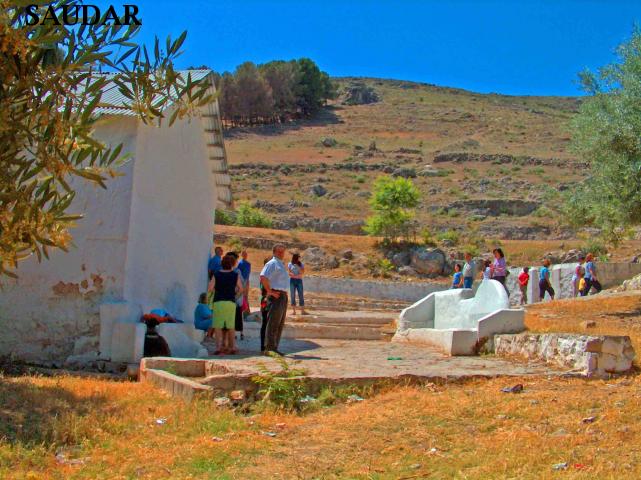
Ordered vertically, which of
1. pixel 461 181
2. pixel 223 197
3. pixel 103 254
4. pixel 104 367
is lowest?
pixel 104 367

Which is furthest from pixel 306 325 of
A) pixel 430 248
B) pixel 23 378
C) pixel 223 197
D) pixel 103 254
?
pixel 430 248

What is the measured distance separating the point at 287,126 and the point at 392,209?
5552cm

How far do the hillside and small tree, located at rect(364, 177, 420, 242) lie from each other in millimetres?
6472

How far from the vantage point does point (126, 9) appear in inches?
234

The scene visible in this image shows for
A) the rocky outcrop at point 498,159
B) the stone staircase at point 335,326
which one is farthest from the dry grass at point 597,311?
the rocky outcrop at point 498,159

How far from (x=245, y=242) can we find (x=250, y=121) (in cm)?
5961

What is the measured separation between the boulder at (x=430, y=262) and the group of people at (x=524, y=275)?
1257 cm

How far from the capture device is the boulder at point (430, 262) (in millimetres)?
36562

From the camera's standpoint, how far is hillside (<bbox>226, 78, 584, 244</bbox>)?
170 ft

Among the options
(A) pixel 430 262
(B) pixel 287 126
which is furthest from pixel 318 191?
(B) pixel 287 126

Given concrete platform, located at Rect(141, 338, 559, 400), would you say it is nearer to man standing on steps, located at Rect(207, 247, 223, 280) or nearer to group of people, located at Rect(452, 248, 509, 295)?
man standing on steps, located at Rect(207, 247, 223, 280)

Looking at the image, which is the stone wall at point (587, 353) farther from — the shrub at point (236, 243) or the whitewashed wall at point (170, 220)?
the shrub at point (236, 243)

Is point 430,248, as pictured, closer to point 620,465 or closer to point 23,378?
point 23,378

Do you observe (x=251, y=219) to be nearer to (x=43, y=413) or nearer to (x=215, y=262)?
(x=215, y=262)
